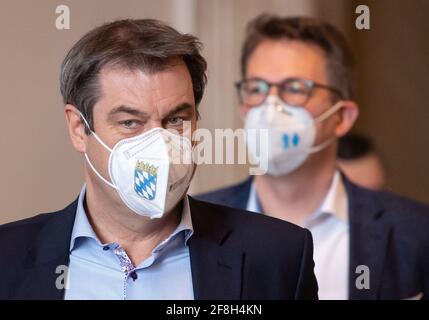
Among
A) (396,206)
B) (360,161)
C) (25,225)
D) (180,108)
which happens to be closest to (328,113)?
(396,206)

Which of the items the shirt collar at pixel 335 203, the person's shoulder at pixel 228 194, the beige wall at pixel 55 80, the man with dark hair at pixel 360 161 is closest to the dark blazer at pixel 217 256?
the beige wall at pixel 55 80

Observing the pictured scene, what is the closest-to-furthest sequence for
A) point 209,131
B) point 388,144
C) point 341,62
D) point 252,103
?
point 209,131
point 252,103
point 341,62
point 388,144

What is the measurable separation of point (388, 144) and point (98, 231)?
159 cm

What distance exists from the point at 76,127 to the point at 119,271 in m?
0.28

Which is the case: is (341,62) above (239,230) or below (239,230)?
above

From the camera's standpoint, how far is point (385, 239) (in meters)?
2.43

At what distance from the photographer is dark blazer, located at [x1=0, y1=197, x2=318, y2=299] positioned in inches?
69.6

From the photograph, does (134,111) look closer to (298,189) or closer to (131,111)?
(131,111)

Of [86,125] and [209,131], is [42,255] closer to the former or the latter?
[86,125]

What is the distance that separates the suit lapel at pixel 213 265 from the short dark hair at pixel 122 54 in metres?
0.25

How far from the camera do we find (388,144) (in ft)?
10.5

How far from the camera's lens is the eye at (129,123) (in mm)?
1775

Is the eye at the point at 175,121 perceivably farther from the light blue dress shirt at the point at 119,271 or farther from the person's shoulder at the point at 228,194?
the person's shoulder at the point at 228,194
